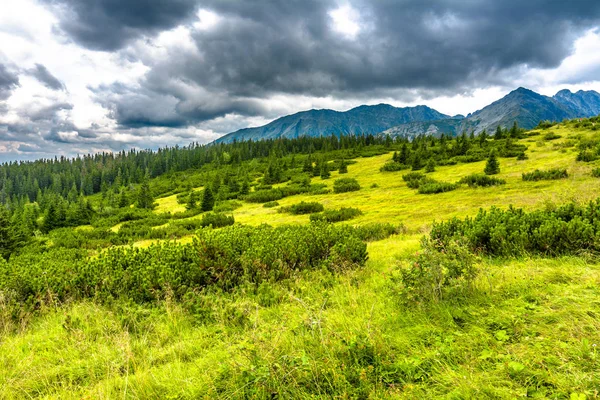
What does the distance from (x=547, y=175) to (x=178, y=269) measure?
2509 cm

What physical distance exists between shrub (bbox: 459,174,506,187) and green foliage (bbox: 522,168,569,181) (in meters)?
1.57

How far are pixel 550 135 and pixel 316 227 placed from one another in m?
47.1

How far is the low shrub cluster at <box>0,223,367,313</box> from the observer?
5.88 meters

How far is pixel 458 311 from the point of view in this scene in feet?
12.0

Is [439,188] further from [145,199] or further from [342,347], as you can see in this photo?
[145,199]

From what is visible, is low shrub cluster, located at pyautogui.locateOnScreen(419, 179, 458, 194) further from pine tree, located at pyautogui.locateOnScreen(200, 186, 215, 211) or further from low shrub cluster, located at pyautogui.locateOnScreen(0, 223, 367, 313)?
pine tree, located at pyautogui.locateOnScreen(200, 186, 215, 211)

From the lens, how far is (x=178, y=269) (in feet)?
20.8

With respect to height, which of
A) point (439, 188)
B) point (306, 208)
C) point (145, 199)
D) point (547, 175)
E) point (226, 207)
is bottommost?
point (145, 199)

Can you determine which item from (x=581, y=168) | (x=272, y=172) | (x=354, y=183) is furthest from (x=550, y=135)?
(x=272, y=172)

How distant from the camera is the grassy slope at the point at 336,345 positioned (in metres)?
2.59

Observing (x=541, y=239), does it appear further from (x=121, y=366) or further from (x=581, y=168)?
(x=581, y=168)

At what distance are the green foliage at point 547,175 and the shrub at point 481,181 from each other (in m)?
1.57

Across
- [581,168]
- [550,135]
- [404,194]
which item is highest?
[550,135]

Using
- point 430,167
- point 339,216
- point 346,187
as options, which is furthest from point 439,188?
point 430,167
